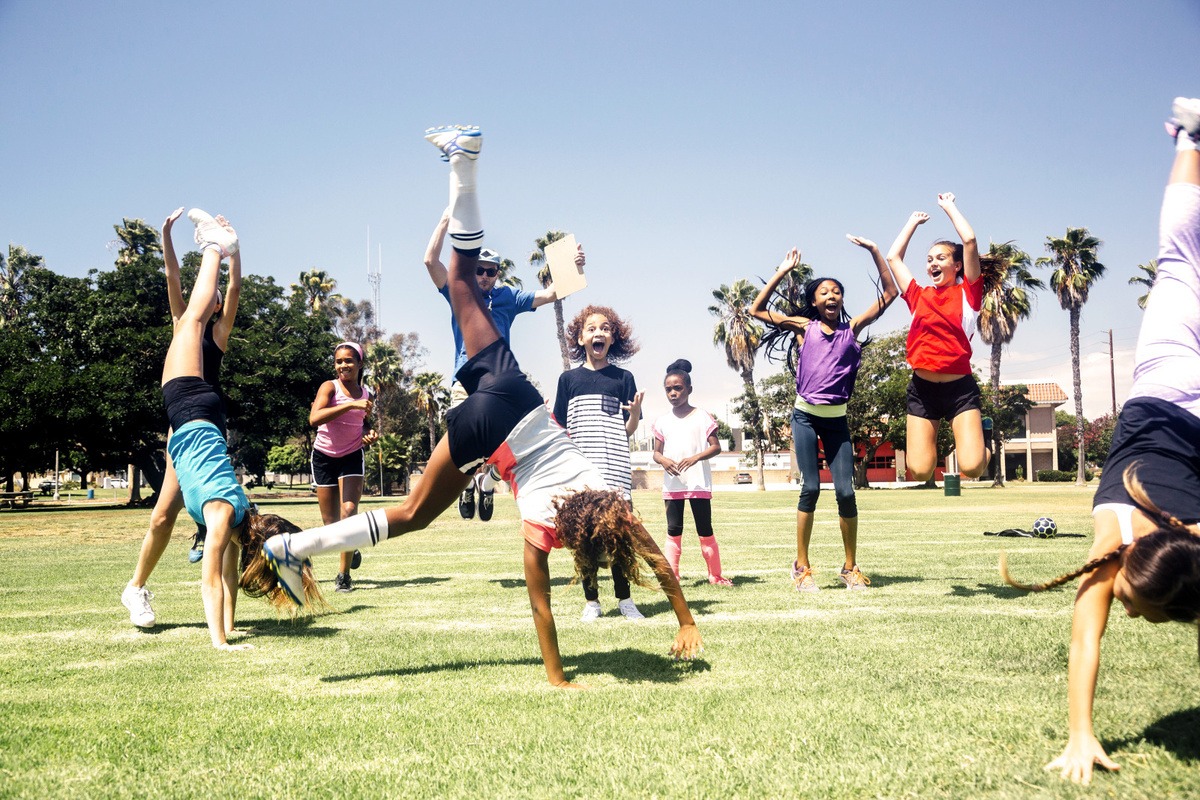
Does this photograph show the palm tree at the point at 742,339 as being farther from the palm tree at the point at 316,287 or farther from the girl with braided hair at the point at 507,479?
the girl with braided hair at the point at 507,479

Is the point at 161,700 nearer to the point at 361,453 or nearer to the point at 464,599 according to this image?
the point at 464,599

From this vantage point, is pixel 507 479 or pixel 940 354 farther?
pixel 940 354

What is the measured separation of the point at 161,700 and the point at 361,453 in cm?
480

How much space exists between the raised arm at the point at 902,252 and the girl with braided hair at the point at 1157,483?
3.30 meters

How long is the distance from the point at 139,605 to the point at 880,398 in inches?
2156

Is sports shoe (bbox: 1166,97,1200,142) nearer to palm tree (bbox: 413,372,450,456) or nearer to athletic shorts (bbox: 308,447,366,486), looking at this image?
athletic shorts (bbox: 308,447,366,486)

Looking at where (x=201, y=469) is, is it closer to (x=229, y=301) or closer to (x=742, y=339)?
(x=229, y=301)

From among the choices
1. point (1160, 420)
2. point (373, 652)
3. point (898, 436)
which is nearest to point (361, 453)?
point (373, 652)

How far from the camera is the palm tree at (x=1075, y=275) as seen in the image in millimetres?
52250

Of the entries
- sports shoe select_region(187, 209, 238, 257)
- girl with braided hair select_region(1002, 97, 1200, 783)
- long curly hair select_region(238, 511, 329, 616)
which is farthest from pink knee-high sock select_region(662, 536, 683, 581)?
girl with braided hair select_region(1002, 97, 1200, 783)

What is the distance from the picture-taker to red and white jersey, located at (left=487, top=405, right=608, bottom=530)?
4375 mm

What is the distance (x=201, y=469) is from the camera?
18.3 feet

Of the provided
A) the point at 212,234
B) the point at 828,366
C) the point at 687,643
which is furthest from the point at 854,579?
the point at 212,234

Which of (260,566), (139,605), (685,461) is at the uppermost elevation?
(685,461)
